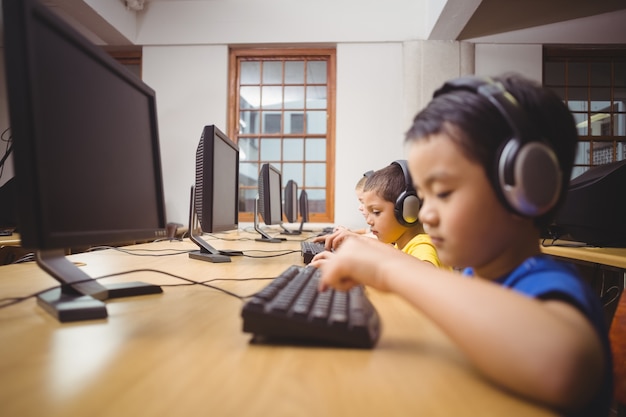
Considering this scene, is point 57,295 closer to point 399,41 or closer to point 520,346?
point 520,346

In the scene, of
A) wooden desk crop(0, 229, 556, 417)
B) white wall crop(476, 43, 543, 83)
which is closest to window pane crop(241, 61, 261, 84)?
white wall crop(476, 43, 543, 83)

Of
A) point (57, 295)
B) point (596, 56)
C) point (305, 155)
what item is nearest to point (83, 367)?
point (57, 295)

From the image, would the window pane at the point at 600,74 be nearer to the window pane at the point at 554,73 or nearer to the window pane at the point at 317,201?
the window pane at the point at 554,73

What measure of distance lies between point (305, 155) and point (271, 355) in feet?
14.4

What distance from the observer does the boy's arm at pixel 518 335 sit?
14.1 inches

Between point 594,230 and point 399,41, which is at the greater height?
point 399,41

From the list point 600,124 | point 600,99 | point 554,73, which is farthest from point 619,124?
point 554,73

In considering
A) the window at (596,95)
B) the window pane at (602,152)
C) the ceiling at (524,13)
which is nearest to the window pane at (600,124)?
the window at (596,95)

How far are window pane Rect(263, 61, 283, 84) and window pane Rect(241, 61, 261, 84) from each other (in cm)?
Answer: 8

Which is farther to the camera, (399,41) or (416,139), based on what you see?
(399,41)

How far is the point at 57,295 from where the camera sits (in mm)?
720

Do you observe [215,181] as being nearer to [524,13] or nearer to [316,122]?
[316,122]

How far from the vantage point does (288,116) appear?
4.71 meters

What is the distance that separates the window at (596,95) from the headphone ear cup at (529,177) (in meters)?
4.70
